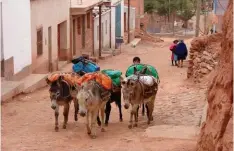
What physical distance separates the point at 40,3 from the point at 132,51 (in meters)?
15.1

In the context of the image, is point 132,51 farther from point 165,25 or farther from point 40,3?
point 165,25

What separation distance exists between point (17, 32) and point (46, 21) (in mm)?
5205

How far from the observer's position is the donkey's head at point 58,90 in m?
10.9

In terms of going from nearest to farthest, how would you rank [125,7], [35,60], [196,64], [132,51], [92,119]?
[92,119] → [196,64] → [35,60] → [132,51] → [125,7]

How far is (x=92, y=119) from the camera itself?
10719mm

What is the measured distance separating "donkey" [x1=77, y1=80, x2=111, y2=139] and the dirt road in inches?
14.2

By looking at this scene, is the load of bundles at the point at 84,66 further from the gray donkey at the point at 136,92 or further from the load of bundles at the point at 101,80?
the load of bundles at the point at 101,80

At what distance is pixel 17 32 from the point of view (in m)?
18.0

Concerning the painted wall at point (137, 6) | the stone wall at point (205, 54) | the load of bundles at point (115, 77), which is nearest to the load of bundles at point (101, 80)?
the load of bundles at point (115, 77)

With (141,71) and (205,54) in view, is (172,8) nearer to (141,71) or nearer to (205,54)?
(205,54)

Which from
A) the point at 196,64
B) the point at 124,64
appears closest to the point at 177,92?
the point at 196,64

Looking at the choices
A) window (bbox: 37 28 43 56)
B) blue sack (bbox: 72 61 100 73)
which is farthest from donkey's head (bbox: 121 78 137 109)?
window (bbox: 37 28 43 56)

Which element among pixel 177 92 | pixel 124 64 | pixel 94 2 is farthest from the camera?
pixel 94 2

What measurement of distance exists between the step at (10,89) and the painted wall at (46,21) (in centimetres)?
448
